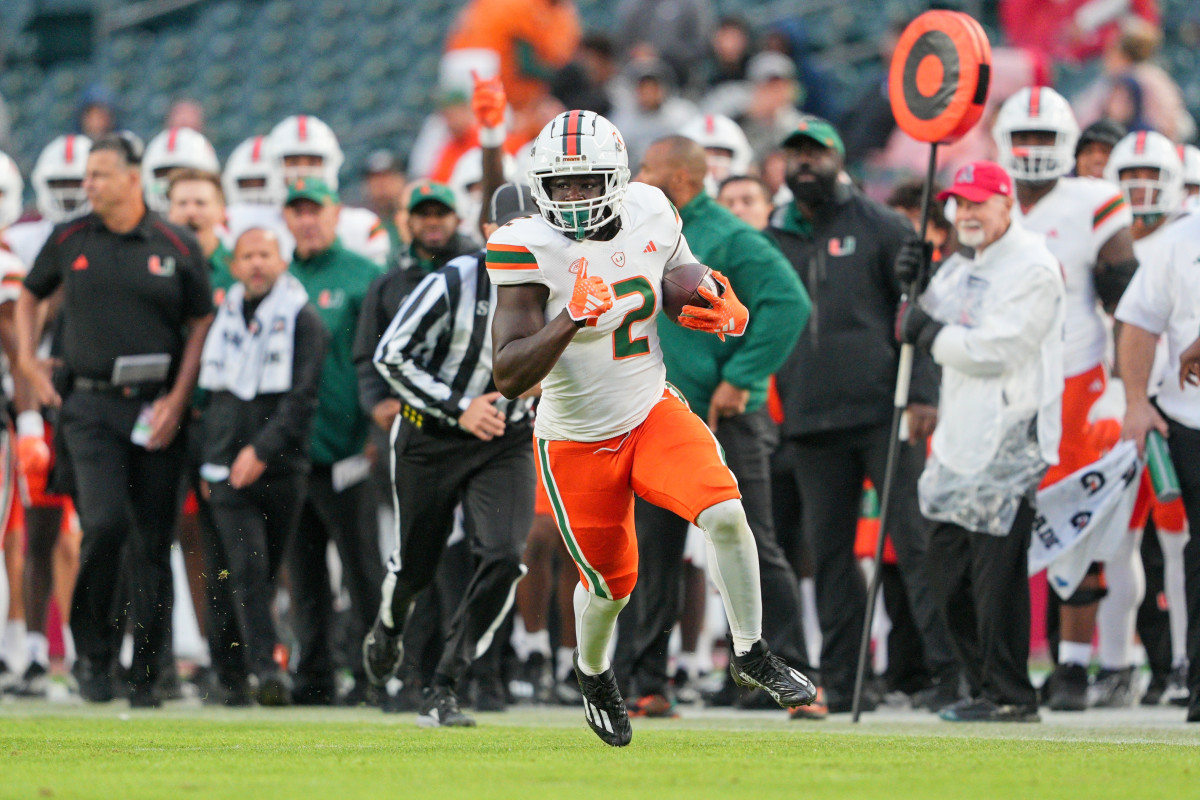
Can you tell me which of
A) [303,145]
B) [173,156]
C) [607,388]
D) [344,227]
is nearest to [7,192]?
[173,156]

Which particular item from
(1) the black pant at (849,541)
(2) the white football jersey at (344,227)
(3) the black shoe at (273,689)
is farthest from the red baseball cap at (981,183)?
(3) the black shoe at (273,689)

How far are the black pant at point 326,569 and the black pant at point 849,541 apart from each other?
7.64ft

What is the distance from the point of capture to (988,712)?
770cm

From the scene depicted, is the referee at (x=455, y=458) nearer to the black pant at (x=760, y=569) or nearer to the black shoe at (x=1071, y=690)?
the black pant at (x=760, y=569)

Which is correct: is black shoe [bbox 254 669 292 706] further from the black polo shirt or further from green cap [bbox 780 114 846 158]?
green cap [bbox 780 114 846 158]

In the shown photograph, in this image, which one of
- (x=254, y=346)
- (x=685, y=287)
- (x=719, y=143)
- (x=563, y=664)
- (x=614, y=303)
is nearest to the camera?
(x=614, y=303)

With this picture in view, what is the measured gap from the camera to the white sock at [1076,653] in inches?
336

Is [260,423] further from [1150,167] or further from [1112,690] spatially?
[1150,167]

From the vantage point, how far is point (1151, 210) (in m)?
9.23

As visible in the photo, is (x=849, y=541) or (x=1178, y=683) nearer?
(x=849, y=541)

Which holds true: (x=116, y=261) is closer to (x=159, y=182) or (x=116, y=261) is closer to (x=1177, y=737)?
(x=159, y=182)

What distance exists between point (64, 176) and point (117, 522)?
9.38 feet

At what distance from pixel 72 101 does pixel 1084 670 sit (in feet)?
43.5

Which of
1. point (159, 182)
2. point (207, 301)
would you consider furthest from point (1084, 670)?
point (159, 182)
